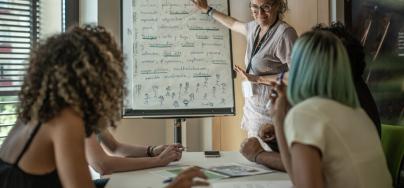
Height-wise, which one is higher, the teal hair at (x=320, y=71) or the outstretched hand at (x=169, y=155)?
the teal hair at (x=320, y=71)

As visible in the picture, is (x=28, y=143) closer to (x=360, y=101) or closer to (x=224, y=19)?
(x=360, y=101)

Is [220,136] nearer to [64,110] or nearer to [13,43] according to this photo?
[13,43]

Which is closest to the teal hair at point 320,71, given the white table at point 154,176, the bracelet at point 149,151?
the white table at point 154,176

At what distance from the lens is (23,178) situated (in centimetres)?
133

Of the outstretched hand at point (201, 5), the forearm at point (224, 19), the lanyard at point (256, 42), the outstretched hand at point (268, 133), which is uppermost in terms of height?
the outstretched hand at point (201, 5)

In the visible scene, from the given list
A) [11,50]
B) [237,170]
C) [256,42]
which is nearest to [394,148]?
[237,170]

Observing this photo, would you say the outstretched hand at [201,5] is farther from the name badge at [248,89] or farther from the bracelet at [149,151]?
the bracelet at [149,151]

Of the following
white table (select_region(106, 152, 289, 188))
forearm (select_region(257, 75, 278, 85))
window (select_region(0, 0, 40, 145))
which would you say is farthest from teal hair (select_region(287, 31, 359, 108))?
window (select_region(0, 0, 40, 145))

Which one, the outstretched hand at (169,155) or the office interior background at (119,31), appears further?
the office interior background at (119,31)

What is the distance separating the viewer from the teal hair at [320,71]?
133 centimetres

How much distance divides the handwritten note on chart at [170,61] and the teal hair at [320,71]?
133 cm

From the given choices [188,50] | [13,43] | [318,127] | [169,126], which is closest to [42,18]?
[13,43]

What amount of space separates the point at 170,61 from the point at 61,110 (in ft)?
4.70

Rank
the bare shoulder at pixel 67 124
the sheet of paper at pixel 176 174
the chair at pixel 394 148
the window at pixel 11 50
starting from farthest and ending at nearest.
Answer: the window at pixel 11 50
the chair at pixel 394 148
the sheet of paper at pixel 176 174
the bare shoulder at pixel 67 124
